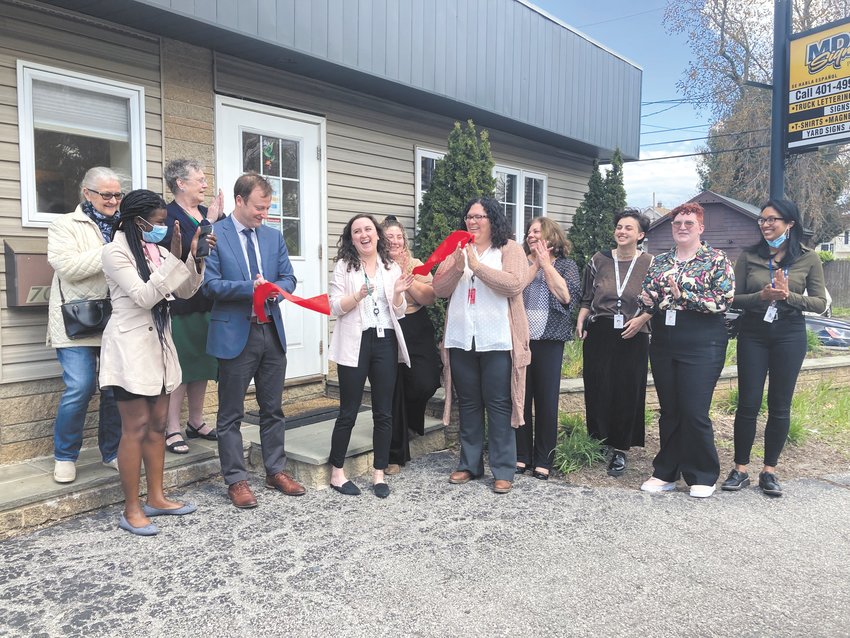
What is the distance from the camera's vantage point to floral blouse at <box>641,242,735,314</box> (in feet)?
13.2

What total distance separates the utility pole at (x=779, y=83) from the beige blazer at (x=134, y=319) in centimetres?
559

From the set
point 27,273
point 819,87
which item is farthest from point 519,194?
point 27,273

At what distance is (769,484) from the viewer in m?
4.27

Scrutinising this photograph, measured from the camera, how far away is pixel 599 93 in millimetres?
9133

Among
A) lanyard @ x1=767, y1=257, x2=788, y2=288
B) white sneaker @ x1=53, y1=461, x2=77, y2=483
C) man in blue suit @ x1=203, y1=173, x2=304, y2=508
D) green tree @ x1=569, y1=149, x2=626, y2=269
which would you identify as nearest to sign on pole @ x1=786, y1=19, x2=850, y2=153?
lanyard @ x1=767, y1=257, x2=788, y2=288

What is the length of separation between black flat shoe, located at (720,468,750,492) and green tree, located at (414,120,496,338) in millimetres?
3618

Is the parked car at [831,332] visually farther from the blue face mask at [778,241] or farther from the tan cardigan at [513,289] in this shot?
the tan cardigan at [513,289]

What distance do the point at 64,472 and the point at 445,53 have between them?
5.16 metres

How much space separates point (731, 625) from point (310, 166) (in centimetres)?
481

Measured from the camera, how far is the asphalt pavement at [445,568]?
8.67 feet

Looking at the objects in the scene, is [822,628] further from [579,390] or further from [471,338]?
[579,390]

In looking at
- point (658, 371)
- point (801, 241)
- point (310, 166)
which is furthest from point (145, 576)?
point (801, 241)

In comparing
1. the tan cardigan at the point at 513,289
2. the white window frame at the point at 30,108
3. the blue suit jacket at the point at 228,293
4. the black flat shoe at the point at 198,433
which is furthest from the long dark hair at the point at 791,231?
the white window frame at the point at 30,108

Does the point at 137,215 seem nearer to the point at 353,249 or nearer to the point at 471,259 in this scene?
the point at 353,249
